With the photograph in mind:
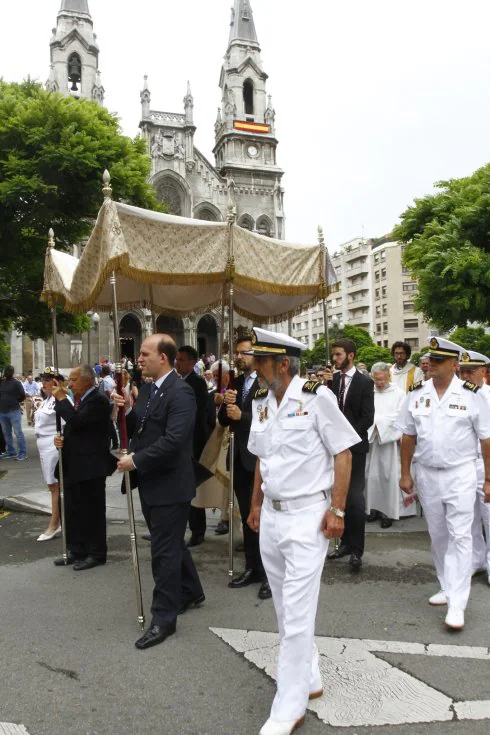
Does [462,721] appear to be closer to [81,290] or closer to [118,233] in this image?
[118,233]

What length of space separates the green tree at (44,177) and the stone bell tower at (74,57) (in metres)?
36.9

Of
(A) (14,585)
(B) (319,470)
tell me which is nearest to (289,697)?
(B) (319,470)

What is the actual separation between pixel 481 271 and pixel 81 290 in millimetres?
17019

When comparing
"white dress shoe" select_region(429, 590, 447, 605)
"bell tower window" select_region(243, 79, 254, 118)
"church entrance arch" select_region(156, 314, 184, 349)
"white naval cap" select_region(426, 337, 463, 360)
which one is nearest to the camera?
"white naval cap" select_region(426, 337, 463, 360)

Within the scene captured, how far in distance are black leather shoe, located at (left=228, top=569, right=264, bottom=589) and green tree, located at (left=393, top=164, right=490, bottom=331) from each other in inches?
651

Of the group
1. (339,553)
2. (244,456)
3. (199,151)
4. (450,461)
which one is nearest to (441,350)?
(450,461)

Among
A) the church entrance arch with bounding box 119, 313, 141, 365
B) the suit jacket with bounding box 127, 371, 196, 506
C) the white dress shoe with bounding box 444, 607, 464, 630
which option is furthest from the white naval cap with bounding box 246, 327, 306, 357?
the church entrance arch with bounding box 119, 313, 141, 365

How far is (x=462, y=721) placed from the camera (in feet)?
10.1

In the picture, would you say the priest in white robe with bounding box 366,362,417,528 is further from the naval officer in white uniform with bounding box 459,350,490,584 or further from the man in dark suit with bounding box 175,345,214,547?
the man in dark suit with bounding box 175,345,214,547

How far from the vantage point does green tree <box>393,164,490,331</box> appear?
20.4 m

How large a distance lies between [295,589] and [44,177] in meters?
14.4

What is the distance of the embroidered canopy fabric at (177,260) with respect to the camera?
558 cm

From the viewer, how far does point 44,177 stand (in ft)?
49.6

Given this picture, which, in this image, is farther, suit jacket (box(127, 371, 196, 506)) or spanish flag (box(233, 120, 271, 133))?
spanish flag (box(233, 120, 271, 133))
